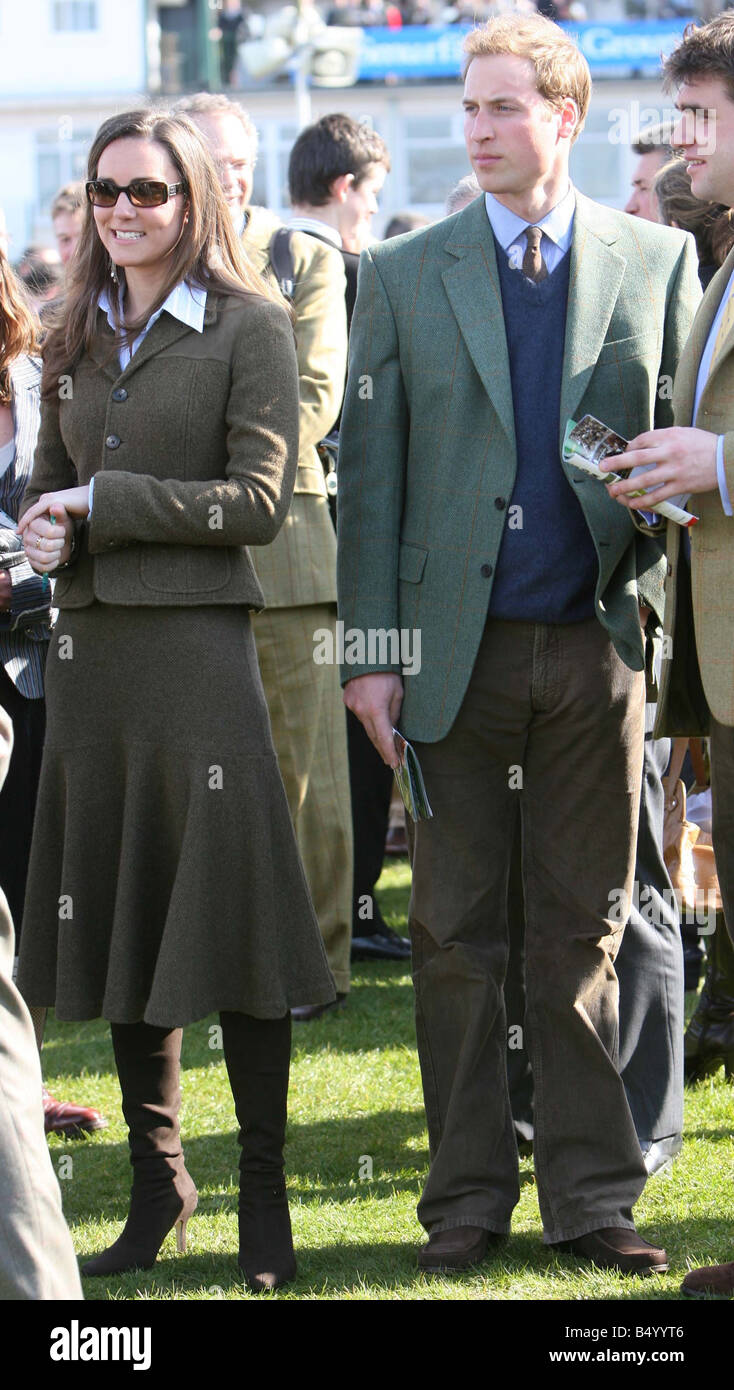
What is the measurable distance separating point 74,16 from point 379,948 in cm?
3849

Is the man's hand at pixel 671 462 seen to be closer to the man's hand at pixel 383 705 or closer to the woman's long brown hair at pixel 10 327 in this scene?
the man's hand at pixel 383 705

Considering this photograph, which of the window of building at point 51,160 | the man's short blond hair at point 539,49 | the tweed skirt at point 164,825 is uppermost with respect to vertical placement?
the window of building at point 51,160

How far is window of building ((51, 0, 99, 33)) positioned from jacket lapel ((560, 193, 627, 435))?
131 feet

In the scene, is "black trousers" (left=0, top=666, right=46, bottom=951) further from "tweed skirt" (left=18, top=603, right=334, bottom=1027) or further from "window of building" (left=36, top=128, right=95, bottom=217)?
"window of building" (left=36, top=128, right=95, bottom=217)

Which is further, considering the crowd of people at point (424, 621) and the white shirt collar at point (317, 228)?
the white shirt collar at point (317, 228)

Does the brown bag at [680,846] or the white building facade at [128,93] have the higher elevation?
the white building facade at [128,93]

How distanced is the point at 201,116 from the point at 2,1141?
366cm

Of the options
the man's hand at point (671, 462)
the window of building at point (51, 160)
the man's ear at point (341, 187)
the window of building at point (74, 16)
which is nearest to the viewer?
the man's hand at point (671, 462)

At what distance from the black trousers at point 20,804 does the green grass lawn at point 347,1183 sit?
0.68m

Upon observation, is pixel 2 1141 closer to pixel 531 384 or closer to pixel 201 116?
pixel 531 384

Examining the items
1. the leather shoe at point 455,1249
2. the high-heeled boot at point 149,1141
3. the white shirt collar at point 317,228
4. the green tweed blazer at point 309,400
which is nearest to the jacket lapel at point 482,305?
the high-heeled boot at point 149,1141

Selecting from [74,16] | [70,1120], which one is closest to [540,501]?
[70,1120]

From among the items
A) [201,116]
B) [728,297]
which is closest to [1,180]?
[201,116]

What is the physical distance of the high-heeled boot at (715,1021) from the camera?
186 inches
